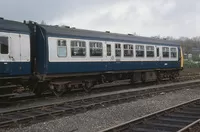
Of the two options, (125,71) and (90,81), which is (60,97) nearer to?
(90,81)

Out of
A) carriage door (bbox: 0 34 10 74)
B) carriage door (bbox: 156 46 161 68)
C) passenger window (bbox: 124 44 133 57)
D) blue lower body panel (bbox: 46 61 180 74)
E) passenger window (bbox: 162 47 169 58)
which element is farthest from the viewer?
passenger window (bbox: 162 47 169 58)

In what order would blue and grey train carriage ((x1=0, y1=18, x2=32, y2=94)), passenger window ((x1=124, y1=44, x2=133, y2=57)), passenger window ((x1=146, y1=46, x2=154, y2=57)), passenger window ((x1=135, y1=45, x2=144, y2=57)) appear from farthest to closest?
passenger window ((x1=146, y1=46, x2=154, y2=57)), passenger window ((x1=135, y1=45, x2=144, y2=57)), passenger window ((x1=124, y1=44, x2=133, y2=57)), blue and grey train carriage ((x1=0, y1=18, x2=32, y2=94))

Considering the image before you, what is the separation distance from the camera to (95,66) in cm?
1794

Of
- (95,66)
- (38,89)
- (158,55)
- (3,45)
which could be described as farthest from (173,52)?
(3,45)

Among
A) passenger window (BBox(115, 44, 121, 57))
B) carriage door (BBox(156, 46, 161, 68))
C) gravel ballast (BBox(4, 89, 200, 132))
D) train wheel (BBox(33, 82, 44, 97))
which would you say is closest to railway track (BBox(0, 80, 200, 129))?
gravel ballast (BBox(4, 89, 200, 132))

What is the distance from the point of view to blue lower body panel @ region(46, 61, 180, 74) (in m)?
15.6

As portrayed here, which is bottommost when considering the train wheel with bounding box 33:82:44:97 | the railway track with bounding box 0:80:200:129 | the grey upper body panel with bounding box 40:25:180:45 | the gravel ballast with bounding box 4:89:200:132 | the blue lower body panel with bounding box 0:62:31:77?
the gravel ballast with bounding box 4:89:200:132

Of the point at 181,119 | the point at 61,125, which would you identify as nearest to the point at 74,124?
the point at 61,125

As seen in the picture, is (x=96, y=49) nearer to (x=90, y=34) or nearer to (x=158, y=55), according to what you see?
(x=90, y=34)

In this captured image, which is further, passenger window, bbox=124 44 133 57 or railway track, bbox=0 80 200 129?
passenger window, bbox=124 44 133 57

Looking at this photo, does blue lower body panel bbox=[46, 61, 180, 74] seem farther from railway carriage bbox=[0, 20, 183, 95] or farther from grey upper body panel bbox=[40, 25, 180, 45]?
grey upper body panel bbox=[40, 25, 180, 45]

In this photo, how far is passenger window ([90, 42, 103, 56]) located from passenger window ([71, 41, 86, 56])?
0.68 meters

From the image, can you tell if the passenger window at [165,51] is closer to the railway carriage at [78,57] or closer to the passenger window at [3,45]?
the railway carriage at [78,57]

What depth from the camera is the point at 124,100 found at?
15195mm
